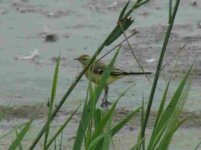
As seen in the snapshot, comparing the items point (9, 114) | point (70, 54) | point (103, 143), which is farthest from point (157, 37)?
point (103, 143)

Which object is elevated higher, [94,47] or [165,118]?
[165,118]

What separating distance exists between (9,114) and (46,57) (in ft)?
5.02

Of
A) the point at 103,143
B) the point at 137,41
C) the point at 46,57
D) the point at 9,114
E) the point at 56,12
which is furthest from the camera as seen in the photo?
the point at 56,12

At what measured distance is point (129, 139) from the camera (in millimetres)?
5609

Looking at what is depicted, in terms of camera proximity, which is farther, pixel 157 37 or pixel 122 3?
pixel 122 3

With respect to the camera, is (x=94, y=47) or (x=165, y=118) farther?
(x=94, y=47)

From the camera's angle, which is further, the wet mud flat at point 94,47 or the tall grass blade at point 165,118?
the wet mud flat at point 94,47

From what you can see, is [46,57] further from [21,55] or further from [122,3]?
[122,3]

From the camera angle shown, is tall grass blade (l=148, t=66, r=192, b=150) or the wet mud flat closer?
tall grass blade (l=148, t=66, r=192, b=150)

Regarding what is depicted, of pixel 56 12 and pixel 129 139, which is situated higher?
pixel 129 139

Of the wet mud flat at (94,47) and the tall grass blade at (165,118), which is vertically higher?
the tall grass blade at (165,118)

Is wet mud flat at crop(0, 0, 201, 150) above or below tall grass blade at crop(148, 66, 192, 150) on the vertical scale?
below

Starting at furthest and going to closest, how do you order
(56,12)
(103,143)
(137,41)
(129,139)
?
(56,12) < (137,41) < (129,139) < (103,143)

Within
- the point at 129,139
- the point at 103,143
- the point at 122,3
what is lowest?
the point at 122,3
